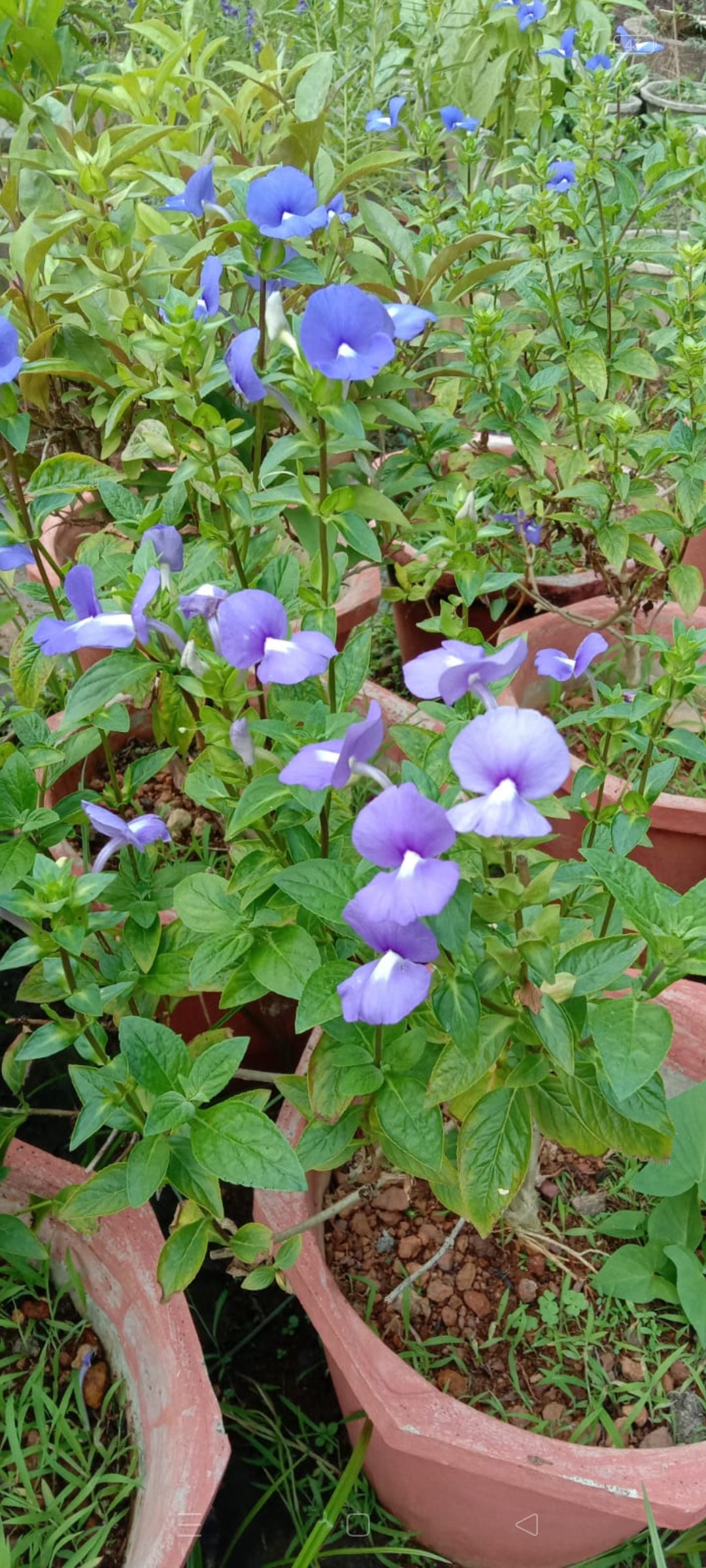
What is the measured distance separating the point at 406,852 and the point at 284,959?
0.33m

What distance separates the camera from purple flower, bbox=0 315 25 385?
3.55 ft

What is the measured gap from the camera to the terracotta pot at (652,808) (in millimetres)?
1814

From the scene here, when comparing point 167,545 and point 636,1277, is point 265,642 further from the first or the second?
point 636,1277

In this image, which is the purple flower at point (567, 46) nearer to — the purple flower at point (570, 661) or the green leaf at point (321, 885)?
the purple flower at point (570, 661)

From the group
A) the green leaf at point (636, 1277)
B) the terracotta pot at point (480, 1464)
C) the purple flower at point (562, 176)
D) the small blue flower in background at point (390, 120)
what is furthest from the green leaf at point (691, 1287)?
the small blue flower in background at point (390, 120)

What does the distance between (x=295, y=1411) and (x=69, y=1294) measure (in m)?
0.44

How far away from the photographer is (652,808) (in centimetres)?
183

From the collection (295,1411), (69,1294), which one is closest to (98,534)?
(69,1294)

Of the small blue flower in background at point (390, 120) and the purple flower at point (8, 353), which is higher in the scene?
the small blue flower in background at point (390, 120)

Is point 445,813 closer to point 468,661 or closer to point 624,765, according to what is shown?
point 468,661

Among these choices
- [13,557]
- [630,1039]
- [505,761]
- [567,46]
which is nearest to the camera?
[505,761]

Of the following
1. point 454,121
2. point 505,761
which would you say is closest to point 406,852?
point 505,761

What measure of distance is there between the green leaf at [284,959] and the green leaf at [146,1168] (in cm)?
18

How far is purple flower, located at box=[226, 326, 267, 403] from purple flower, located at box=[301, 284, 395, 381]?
214mm
